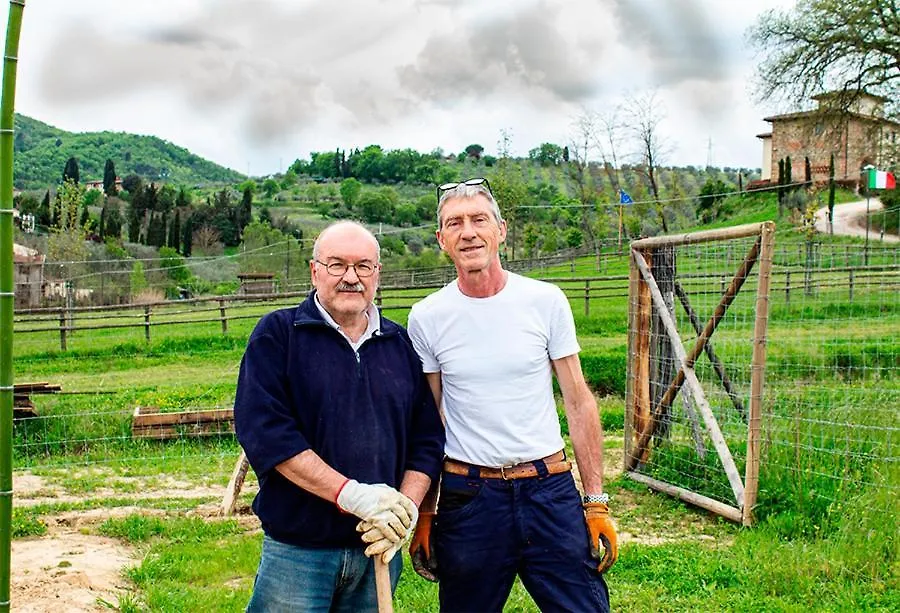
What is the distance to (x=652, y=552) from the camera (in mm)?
5629

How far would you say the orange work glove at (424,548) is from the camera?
10.0ft

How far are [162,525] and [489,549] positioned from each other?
429 centimetres

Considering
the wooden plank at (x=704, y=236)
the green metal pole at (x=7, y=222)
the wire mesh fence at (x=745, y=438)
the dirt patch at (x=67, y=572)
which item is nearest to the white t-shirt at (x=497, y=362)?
the green metal pole at (x=7, y=222)

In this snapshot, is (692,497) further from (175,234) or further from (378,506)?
(175,234)

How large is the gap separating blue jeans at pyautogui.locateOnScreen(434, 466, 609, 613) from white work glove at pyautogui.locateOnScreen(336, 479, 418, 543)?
16.5 inches

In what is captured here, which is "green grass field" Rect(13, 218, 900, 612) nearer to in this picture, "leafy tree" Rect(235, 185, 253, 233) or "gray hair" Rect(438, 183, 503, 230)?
"gray hair" Rect(438, 183, 503, 230)

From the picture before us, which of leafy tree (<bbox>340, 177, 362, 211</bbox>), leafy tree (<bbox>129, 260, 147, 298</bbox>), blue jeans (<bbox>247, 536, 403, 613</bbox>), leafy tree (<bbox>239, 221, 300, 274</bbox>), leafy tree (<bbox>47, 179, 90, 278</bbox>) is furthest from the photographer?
leafy tree (<bbox>340, 177, 362, 211</bbox>)

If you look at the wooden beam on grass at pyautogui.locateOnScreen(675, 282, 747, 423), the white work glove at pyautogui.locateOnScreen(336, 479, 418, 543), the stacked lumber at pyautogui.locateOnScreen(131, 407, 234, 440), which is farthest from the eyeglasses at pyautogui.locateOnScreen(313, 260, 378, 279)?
the stacked lumber at pyautogui.locateOnScreen(131, 407, 234, 440)

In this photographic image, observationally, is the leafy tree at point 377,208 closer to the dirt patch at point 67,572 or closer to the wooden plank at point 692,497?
the wooden plank at point 692,497

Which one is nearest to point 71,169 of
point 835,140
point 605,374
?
point 835,140

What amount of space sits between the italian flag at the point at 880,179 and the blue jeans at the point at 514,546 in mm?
33184

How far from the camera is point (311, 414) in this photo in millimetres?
2633

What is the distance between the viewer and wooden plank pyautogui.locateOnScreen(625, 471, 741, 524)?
20.9 feet

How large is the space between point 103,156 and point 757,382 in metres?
129
